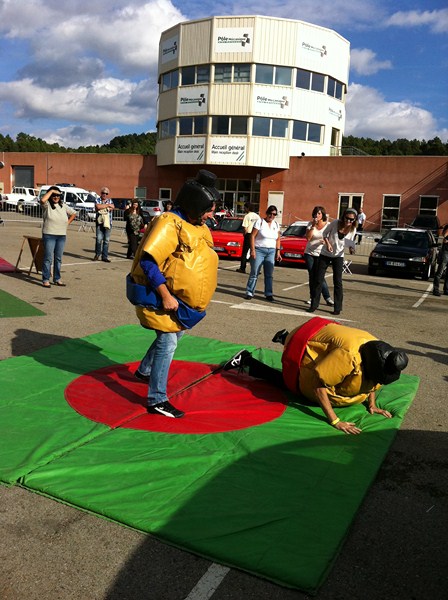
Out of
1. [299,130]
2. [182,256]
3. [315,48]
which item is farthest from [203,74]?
[182,256]

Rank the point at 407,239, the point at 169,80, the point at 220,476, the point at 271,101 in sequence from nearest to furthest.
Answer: the point at 220,476 < the point at 407,239 < the point at 271,101 < the point at 169,80

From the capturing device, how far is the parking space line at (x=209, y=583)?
2408 mm

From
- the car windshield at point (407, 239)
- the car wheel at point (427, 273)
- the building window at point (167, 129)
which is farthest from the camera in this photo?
the building window at point (167, 129)

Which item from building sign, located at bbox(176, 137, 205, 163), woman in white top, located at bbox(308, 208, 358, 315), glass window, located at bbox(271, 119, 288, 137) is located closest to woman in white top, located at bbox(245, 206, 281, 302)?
woman in white top, located at bbox(308, 208, 358, 315)

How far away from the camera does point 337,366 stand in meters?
4.12

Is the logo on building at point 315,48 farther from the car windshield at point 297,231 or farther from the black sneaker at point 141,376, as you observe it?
the black sneaker at point 141,376

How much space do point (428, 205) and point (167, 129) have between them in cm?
1934

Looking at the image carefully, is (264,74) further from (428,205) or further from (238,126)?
(428,205)

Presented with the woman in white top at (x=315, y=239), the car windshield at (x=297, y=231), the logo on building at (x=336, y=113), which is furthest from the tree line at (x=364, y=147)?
the woman in white top at (x=315, y=239)

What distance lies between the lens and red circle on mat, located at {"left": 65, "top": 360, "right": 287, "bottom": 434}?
14.1 feet

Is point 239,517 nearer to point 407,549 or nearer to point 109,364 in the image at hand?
point 407,549

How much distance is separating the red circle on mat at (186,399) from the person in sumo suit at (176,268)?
1.33 ft

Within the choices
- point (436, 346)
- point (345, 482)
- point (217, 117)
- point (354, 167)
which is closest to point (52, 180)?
point (217, 117)

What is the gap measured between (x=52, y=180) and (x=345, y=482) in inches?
1974
